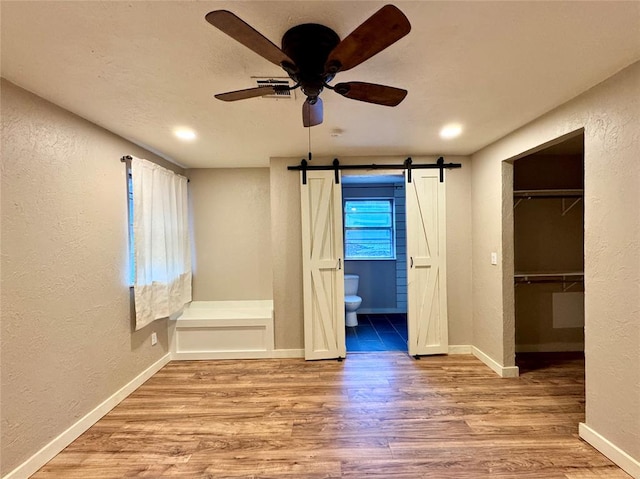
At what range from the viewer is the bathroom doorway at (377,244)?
5.19m

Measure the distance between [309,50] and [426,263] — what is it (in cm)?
258

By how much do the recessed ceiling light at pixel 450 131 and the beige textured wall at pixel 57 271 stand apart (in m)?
2.81

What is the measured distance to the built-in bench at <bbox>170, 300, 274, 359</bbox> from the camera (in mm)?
3340

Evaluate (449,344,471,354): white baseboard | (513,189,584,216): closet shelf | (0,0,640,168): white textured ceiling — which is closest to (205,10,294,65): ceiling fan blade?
(0,0,640,168): white textured ceiling

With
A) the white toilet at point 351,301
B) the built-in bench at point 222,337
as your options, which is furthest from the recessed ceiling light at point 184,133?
the white toilet at point 351,301

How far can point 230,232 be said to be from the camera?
377cm

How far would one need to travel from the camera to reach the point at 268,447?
1.90 meters

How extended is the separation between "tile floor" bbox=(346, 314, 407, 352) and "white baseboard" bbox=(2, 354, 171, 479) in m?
2.26

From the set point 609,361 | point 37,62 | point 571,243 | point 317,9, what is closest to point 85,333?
point 37,62

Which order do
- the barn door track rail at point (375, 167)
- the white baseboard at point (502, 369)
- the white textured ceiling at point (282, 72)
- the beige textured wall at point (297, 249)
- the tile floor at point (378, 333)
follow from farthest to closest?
the tile floor at point (378, 333)
the beige textured wall at point (297, 249)
the barn door track rail at point (375, 167)
the white baseboard at point (502, 369)
the white textured ceiling at point (282, 72)

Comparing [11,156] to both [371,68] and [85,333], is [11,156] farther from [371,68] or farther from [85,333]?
[371,68]

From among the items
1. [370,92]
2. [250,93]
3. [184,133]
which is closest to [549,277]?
[370,92]

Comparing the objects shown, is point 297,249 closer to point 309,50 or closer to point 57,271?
point 57,271

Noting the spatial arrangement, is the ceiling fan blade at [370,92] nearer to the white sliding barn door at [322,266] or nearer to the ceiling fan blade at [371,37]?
the ceiling fan blade at [371,37]
